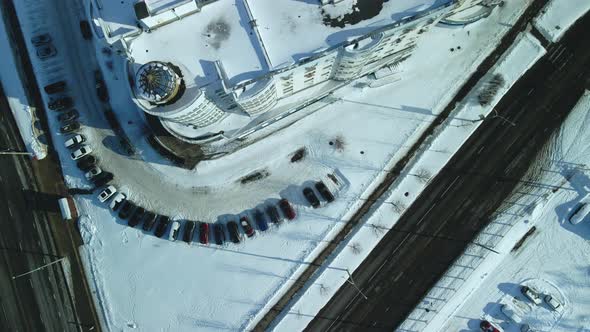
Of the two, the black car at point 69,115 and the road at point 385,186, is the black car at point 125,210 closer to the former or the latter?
the black car at point 69,115

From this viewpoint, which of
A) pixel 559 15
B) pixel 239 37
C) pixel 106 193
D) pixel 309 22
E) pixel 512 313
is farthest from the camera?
pixel 106 193

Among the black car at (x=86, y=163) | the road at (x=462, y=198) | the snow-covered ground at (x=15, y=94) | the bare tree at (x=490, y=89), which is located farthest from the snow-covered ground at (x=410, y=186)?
the snow-covered ground at (x=15, y=94)

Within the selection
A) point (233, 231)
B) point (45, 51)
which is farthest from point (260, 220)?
point (45, 51)

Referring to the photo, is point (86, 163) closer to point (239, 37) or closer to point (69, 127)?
point (69, 127)

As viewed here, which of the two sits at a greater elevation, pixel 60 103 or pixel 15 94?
pixel 15 94

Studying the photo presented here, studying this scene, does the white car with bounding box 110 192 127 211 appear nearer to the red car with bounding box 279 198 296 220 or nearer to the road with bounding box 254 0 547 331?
the red car with bounding box 279 198 296 220

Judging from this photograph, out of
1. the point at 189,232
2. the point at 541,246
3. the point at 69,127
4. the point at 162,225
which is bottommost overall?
the point at 541,246
